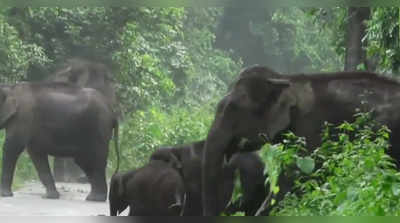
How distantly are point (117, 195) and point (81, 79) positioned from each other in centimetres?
260

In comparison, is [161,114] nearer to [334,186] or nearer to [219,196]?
[219,196]

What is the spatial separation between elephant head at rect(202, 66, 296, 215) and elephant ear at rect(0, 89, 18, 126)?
10.5 ft

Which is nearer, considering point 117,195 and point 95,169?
point 117,195

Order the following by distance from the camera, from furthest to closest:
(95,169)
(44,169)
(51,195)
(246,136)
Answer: (95,169) → (44,169) → (51,195) → (246,136)

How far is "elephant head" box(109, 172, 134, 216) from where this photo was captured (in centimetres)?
478

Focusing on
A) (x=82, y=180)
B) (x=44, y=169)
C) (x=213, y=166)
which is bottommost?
(x=82, y=180)

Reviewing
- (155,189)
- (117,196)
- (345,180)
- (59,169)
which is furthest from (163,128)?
(345,180)

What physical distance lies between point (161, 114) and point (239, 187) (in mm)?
1398

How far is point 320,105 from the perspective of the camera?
13.5 ft

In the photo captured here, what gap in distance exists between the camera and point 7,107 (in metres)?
7.14

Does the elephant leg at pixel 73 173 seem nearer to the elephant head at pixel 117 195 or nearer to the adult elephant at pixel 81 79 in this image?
the adult elephant at pixel 81 79

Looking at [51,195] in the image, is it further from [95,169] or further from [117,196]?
[95,169]

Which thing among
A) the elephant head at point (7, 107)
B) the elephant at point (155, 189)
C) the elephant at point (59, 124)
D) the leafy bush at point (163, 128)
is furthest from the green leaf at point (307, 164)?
the elephant head at point (7, 107)

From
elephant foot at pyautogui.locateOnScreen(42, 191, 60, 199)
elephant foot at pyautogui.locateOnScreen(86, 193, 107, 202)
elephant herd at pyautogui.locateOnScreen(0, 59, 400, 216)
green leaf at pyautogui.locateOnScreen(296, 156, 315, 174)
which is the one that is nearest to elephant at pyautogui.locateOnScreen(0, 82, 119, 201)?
elephant foot at pyautogui.locateOnScreen(86, 193, 107, 202)
